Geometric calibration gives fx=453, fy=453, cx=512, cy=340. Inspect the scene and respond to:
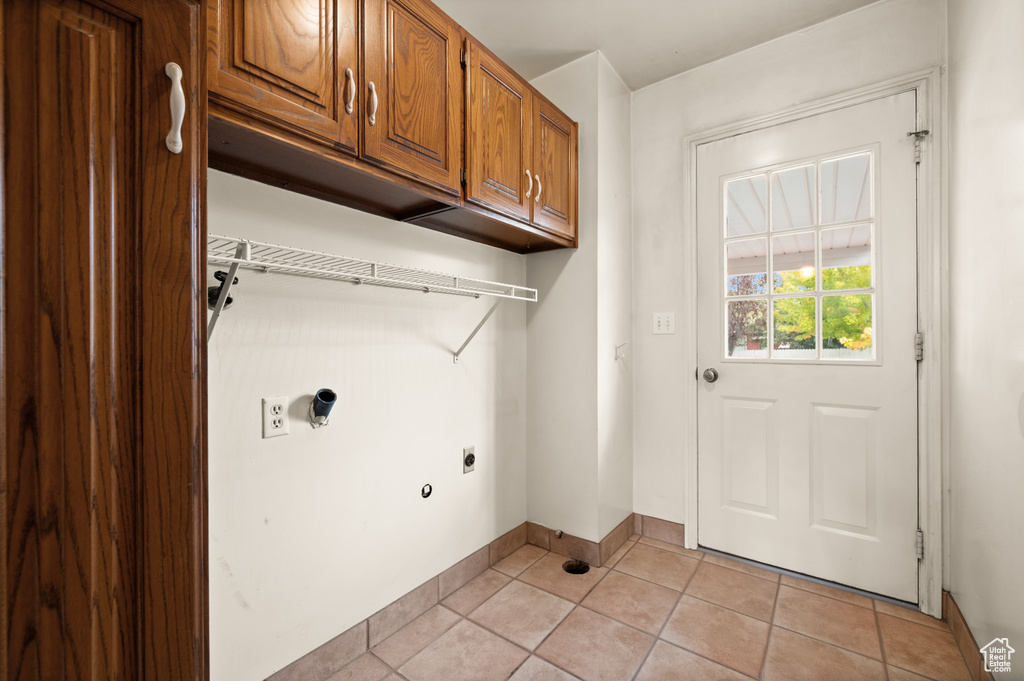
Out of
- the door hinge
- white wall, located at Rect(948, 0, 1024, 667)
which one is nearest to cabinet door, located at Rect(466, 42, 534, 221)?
white wall, located at Rect(948, 0, 1024, 667)

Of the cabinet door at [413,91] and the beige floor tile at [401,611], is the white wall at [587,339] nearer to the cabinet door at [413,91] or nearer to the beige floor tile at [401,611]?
the beige floor tile at [401,611]

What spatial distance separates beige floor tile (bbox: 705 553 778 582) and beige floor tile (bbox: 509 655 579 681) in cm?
108

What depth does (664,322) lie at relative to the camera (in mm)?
2367

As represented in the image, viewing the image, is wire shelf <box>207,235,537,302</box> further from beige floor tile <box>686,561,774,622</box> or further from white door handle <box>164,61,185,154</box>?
beige floor tile <box>686,561,774,622</box>

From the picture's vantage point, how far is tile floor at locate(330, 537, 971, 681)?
146 cm

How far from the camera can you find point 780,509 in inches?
82.4

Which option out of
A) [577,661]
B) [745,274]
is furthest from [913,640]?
[745,274]

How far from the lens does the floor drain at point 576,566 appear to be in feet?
6.85

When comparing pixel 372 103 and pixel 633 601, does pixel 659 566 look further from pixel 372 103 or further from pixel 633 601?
pixel 372 103

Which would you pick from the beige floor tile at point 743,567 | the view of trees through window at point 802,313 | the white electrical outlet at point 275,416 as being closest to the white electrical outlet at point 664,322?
A: the view of trees through window at point 802,313

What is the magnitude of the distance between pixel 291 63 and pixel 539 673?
1867mm

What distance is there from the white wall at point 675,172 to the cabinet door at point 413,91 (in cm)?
127

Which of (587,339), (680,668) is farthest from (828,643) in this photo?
(587,339)
